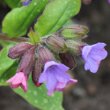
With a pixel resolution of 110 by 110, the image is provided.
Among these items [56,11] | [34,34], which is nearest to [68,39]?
[34,34]

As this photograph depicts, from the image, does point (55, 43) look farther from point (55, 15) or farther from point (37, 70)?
point (55, 15)

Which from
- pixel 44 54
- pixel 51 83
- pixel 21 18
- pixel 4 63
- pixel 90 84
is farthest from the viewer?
pixel 90 84

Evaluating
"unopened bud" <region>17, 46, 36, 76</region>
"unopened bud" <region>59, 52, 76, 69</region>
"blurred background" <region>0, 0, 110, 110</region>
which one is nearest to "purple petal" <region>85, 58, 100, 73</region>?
"unopened bud" <region>59, 52, 76, 69</region>

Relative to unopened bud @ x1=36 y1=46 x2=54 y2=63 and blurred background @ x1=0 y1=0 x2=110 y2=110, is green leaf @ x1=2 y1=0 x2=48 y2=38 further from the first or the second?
blurred background @ x1=0 y1=0 x2=110 y2=110

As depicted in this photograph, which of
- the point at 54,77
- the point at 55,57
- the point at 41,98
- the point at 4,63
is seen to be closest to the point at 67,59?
the point at 55,57

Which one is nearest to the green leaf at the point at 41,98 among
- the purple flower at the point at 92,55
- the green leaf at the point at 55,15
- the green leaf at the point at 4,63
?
the green leaf at the point at 4,63

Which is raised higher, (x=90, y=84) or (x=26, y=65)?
(x=26, y=65)

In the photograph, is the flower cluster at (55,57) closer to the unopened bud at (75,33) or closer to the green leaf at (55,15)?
the unopened bud at (75,33)
